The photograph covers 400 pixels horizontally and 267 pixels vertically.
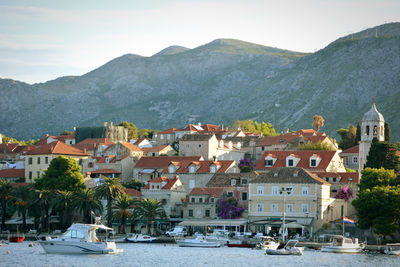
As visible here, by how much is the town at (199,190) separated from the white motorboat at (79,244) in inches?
706

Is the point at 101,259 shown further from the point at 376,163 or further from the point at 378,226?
the point at 376,163

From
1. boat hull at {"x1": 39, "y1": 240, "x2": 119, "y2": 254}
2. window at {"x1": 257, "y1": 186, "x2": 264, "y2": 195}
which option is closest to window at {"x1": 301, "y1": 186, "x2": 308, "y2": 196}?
window at {"x1": 257, "y1": 186, "x2": 264, "y2": 195}

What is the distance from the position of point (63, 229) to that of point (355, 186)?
4321 centimetres

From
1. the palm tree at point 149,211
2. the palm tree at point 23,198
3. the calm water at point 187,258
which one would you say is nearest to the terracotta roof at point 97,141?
the palm tree at point 23,198

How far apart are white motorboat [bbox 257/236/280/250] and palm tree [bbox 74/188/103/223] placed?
28906mm

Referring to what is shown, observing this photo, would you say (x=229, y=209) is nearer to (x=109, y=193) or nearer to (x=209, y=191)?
(x=209, y=191)

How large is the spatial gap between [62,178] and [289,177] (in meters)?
36.5

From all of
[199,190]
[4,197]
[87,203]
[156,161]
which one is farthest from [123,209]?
[156,161]

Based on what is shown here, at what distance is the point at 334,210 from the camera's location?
353 ft

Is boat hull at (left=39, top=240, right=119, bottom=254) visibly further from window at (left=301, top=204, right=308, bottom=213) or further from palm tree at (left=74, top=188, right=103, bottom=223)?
window at (left=301, top=204, right=308, bottom=213)

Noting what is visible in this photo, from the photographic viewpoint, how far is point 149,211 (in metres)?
110

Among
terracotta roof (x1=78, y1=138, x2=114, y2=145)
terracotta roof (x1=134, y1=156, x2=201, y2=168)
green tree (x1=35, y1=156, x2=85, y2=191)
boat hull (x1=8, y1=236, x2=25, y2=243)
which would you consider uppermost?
terracotta roof (x1=78, y1=138, x2=114, y2=145)

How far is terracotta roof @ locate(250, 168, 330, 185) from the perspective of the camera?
4107 inches

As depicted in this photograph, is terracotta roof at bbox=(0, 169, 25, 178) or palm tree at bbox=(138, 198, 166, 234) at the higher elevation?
terracotta roof at bbox=(0, 169, 25, 178)
